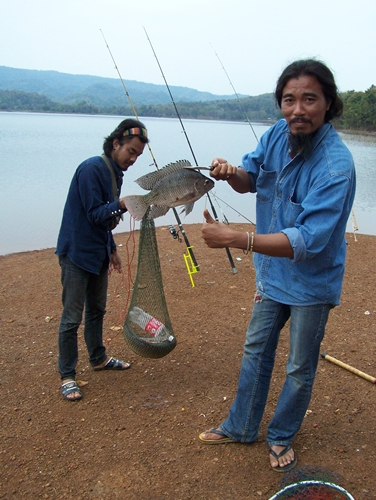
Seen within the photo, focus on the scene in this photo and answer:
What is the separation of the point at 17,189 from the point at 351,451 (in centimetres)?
1432

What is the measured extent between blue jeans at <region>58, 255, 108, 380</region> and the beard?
1850 millimetres

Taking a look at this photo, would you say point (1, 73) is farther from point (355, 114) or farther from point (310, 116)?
point (310, 116)

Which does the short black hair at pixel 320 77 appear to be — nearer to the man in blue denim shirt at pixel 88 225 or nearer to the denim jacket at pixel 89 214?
the man in blue denim shirt at pixel 88 225

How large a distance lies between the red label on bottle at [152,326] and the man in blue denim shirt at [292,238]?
85cm

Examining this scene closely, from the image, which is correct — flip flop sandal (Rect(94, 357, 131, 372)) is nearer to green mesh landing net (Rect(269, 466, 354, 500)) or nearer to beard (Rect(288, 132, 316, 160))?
green mesh landing net (Rect(269, 466, 354, 500))

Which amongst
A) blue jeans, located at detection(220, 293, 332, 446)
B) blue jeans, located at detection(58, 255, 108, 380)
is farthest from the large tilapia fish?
blue jeans, located at detection(58, 255, 108, 380)

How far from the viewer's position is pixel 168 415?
3438 mm

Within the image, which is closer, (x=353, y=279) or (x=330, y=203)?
(x=330, y=203)

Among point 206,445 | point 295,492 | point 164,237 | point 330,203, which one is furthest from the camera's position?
point 164,237

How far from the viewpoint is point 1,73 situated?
157 meters

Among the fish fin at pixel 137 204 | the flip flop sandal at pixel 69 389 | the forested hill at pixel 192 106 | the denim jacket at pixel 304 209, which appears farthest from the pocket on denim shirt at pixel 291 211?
the flip flop sandal at pixel 69 389

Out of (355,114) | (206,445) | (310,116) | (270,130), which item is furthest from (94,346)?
(355,114)

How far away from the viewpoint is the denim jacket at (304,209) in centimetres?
224

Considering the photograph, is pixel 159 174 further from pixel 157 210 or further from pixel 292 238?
pixel 292 238
